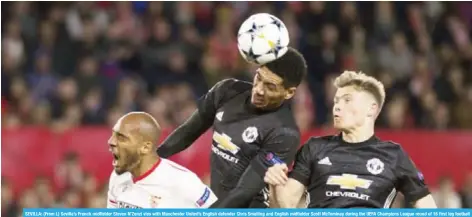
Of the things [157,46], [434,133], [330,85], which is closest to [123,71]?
[157,46]

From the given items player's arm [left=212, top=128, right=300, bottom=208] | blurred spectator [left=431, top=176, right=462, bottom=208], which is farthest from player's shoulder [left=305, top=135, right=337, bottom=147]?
blurred spectator [left=431, top=176, right=462, bottom=208]

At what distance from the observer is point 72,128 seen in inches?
531

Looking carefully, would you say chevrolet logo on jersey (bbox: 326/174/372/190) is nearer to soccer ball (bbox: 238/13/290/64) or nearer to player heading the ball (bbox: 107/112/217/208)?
player heading the ball (bbox: 107/112/217/208)

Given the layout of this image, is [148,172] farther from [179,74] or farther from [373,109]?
[179,74]

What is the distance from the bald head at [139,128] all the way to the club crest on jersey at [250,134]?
0.72 meters

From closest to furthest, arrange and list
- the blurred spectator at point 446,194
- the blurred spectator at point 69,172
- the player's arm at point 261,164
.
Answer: the player's arm at point 261,164, the blurred spectator at point 446,194, the blurred spectator at point 69,172

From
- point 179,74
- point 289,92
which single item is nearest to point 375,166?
point 289,92

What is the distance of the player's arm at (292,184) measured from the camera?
7.15 metres

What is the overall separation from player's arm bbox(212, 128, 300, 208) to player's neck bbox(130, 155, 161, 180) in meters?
0.44

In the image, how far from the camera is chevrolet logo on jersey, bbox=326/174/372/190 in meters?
7.12

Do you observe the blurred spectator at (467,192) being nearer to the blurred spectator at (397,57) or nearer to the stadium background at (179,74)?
the stadium background at (179,74)

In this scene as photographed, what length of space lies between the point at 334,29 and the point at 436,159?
244 cm

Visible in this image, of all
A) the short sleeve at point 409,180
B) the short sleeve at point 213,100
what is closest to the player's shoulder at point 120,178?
the short sleeve at point 213,100

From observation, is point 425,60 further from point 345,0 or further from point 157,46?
point 157,46
